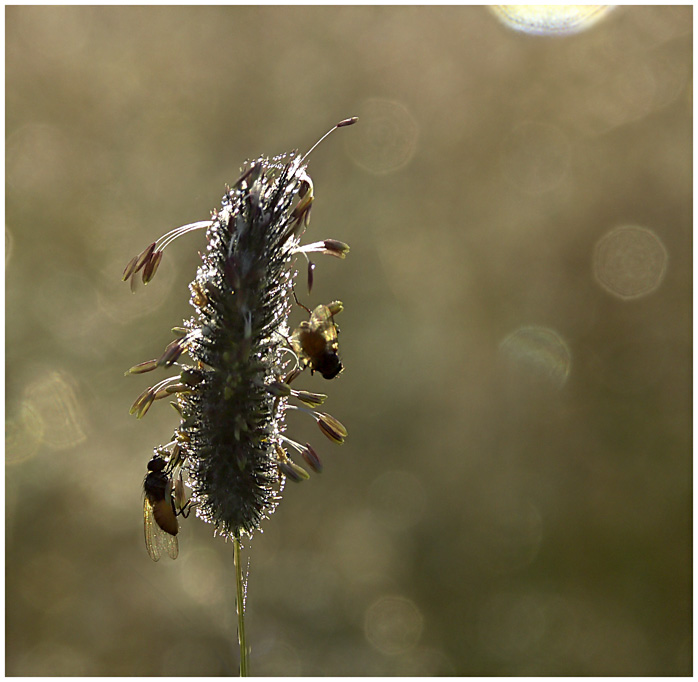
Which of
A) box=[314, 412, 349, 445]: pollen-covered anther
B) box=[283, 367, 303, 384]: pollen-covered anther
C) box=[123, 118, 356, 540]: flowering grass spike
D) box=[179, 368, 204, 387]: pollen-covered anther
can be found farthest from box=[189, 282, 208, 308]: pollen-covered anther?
box=[314, 412, 349, 445]: pollen-covered anther

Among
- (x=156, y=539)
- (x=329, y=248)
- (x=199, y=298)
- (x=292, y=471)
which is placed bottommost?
(x=156, y=539)

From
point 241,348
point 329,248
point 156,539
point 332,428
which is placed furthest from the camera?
point 156,539

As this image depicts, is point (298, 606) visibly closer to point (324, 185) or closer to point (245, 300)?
point (324, 185)

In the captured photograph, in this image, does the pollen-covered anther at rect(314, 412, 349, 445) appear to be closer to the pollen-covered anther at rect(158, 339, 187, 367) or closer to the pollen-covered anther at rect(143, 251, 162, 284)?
the pollen-covered anther at rect(158, 339, 187, 367)

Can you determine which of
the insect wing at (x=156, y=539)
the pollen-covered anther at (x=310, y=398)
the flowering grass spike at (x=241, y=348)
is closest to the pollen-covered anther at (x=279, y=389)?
the flowering grass spike at (x=241, y=348)

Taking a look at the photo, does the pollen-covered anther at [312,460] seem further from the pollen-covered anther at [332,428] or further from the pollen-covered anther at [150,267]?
the pollen-covered anther at [150,267]

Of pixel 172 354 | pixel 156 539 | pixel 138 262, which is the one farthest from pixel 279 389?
pixel 156 539

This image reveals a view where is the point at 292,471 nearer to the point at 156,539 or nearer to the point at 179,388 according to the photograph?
the point at 179,388
